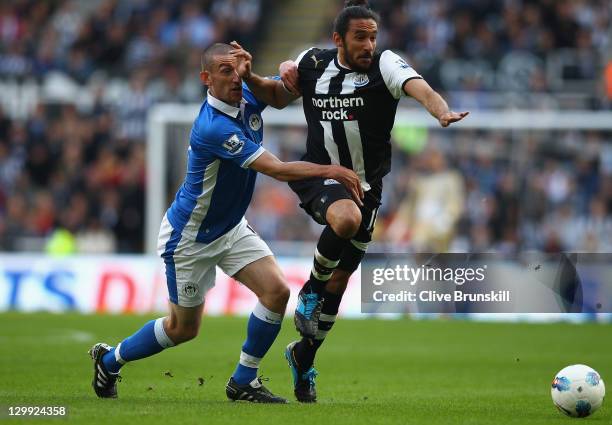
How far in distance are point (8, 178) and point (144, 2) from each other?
5544mm

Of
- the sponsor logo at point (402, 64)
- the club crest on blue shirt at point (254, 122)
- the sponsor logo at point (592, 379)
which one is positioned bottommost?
the sponsor logo at point (592, 379)

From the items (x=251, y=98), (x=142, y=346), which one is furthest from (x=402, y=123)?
(x=142, y=346)

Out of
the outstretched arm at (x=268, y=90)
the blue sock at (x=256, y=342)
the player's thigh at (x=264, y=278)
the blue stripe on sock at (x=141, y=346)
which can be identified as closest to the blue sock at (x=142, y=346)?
the blue stripe on sock at (x=141, y=346)

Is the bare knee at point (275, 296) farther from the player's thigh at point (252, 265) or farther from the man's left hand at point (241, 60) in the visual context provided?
the man's left hand at point (241, 60)

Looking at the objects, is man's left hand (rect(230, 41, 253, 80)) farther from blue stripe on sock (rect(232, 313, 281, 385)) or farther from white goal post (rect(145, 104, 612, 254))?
white goal post (rect(145, 104, 612, 254))

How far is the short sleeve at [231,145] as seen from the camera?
798 centimetres

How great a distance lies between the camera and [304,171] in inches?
315

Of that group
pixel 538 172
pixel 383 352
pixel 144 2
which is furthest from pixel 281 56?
pixel 383 352

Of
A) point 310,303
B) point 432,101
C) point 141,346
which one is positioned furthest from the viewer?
point 141,346

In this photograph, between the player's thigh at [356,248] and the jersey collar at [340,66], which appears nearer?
the jersey collar at [340,66]

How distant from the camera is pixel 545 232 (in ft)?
60.2

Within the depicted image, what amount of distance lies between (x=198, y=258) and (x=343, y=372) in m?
3.31

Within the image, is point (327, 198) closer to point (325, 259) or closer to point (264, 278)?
point (325, 259)

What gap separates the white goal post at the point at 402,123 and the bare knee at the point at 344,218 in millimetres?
10536
